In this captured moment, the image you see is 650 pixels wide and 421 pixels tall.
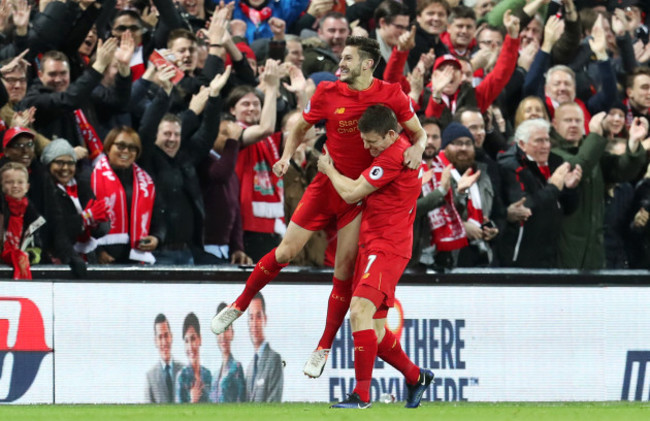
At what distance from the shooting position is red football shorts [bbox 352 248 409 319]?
10.0 meters

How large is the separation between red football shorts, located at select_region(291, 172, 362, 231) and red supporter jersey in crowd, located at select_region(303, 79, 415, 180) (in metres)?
0.21

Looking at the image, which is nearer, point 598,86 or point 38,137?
point 38,137

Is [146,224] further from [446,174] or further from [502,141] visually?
[502,141]

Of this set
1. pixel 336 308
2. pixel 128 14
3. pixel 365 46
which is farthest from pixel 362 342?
pixel 128 14

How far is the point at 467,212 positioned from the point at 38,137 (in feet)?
14.5

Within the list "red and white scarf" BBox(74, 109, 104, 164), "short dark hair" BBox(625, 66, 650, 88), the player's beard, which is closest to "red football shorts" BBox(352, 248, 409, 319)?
the player's beard

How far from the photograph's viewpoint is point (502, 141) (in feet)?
48.8

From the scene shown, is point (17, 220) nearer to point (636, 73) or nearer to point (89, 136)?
point (89, 136)
